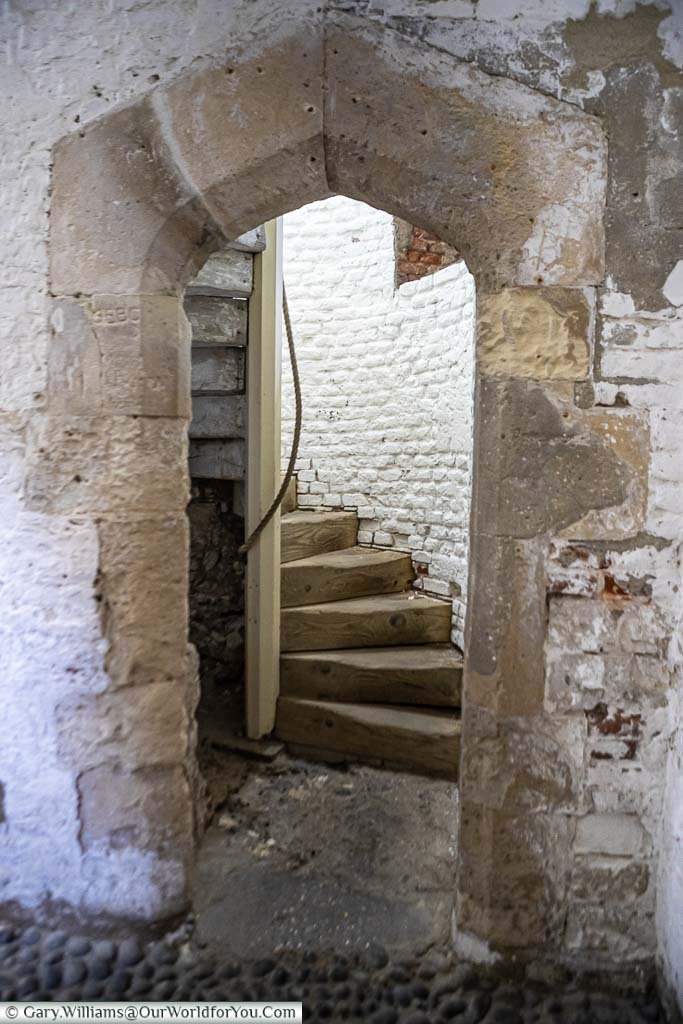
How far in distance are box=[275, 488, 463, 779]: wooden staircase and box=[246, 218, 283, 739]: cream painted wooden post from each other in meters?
0.13

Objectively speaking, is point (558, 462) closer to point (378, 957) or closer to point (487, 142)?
point (487, 142)

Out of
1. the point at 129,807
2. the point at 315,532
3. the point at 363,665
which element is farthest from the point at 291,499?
the point at 129,807

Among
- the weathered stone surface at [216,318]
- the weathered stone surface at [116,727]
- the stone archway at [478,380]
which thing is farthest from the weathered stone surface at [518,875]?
the weathered stone surface at [216,318]

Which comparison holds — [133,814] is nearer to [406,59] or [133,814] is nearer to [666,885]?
[666,885]

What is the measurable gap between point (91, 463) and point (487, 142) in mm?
1332

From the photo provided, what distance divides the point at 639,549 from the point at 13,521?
1683mm

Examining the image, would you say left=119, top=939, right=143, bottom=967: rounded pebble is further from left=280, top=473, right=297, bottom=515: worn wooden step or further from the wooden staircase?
left=280, top=473, right=297, bottom=515: worn wooden step

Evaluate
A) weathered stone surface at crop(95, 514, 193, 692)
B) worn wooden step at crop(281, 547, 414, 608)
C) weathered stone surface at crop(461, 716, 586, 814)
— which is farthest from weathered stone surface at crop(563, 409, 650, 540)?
worn wooden step at crop(281, 547, 414, 608)

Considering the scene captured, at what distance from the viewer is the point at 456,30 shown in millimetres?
1724

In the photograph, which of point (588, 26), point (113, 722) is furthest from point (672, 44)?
point (113, 722)

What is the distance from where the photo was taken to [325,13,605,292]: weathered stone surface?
173 centimetres

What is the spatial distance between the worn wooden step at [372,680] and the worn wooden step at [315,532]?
0.73 m

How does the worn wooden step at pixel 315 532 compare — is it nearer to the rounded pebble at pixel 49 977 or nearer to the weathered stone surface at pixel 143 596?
the weathered stone surface at pixel 143 596

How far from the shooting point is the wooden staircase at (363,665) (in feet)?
10.4
